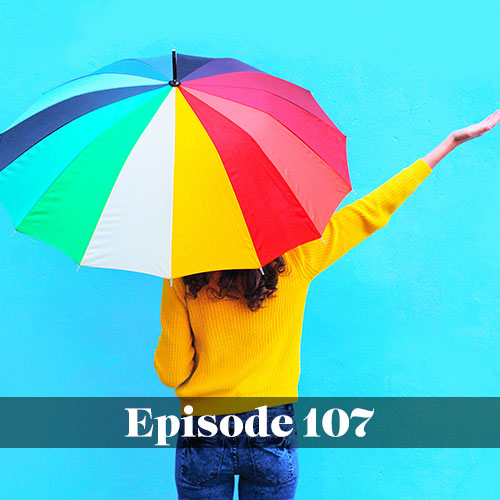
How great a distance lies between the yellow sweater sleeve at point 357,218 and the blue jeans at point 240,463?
423 millimetres

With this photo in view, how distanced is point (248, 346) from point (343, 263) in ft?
3.16

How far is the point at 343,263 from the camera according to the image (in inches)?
109

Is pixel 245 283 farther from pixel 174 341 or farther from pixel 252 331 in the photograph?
pixel 174 341

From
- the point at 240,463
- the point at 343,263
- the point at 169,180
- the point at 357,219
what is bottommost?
the point at 240,463

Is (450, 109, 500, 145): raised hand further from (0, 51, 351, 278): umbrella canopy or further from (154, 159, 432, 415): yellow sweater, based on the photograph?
(0, 51, 351, 278): umbrella canopy

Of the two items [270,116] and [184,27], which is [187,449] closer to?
[270,116]

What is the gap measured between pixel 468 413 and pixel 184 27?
6.13ft

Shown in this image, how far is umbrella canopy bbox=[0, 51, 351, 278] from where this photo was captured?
157 cm

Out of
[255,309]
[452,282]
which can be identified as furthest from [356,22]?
[255,309]

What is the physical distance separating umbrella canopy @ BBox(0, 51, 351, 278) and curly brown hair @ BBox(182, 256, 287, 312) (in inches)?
7.4

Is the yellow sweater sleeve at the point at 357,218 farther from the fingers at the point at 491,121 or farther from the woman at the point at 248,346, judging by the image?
the fingers at the point at 491,121

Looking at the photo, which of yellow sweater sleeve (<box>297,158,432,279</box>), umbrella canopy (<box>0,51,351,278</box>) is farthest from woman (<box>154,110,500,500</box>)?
umbrella canopy (<box>0,51,351,278</box>)

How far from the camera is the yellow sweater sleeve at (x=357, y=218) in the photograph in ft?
6.32

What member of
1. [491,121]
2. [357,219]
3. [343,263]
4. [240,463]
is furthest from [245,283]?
[343,263]
